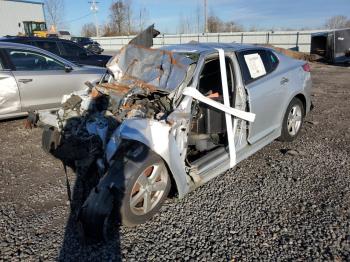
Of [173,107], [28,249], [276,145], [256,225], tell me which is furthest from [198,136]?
[28,249]

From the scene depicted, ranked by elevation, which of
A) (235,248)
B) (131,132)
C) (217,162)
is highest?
(131,132)

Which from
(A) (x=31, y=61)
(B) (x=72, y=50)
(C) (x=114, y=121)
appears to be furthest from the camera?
(B) (x=72, y=50)

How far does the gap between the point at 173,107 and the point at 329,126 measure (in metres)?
3.84

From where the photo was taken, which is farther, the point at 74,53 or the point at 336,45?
the point at 336,45

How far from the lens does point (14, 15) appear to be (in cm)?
3834

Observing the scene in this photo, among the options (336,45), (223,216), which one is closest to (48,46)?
(223,216)

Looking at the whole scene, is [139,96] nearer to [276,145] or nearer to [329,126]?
[276,145]

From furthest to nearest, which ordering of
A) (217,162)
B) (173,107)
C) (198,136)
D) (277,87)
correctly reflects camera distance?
(277,87) < (198,136) < (217,162) < (173,107)

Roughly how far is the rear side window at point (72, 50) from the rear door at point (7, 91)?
498 centimetres

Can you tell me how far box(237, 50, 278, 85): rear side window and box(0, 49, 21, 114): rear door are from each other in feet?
13.0

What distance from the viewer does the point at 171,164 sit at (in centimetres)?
304

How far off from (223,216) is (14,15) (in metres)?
43.0

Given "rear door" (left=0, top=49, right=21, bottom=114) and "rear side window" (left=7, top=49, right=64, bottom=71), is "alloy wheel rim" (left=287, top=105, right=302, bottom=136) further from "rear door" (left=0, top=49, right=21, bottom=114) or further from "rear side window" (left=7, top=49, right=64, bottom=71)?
"rear door" (left=0, top=49, right=21, bottom=114)

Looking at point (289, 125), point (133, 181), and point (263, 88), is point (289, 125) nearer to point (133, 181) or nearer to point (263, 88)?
point (263, 88)
